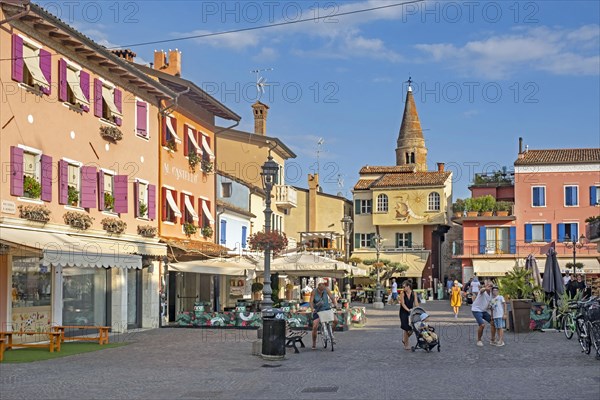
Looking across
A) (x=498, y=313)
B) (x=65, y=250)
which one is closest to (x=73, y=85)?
(x=65, y=250)

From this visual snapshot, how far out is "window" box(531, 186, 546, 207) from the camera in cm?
6384

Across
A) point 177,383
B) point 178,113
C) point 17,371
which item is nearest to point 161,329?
point 178,113

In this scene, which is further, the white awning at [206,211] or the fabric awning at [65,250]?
the white awning at [206,211]

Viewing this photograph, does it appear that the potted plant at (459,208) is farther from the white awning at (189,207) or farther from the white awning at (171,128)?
the white awning at (171,128)

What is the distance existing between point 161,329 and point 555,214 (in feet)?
134

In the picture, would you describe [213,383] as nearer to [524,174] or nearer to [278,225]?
[278,225]

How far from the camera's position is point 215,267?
30328 mm

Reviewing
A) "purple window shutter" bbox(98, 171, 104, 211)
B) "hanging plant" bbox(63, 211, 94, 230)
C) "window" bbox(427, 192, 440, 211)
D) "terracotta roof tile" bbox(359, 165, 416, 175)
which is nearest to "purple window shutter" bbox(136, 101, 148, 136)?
"purple window shutter" bbox(98, 171, 104, 211)

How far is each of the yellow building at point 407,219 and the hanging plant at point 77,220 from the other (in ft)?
159

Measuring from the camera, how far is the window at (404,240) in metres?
73.0

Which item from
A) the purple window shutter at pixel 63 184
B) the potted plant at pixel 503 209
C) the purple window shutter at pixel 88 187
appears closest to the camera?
the purple window shutter at pixel 63 184

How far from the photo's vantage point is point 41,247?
781 inches

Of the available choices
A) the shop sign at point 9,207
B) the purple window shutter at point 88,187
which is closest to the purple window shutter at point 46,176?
the shop sign at point 9,207

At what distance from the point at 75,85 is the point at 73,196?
10.0ft
